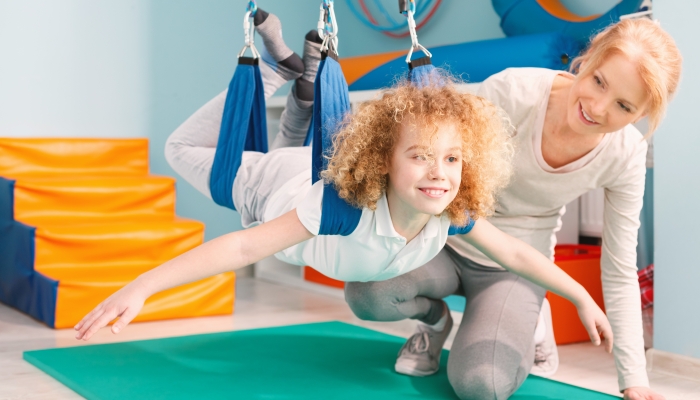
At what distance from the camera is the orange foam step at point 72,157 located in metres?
3.04

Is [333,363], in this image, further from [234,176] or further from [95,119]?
[95,119]

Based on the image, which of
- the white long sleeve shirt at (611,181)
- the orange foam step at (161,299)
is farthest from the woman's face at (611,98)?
the orange foam step at (161,299)

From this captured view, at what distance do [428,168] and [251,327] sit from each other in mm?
1457

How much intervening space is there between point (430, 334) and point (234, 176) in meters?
0.73

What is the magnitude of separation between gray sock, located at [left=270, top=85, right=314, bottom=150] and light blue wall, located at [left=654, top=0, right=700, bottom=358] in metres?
1.05

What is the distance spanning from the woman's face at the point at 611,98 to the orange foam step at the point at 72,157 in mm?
2233

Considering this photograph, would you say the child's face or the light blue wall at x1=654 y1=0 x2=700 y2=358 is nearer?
the child's face

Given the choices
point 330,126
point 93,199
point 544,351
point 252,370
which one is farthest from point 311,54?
point 93,199

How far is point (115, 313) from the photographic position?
1242mm

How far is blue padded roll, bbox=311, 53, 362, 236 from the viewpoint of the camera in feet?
4.75

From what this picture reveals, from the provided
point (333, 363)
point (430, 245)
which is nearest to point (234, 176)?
point (430, 245)

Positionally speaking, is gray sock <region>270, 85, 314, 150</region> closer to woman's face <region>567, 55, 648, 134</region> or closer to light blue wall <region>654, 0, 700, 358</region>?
woman's face <region>567, 55, 648, 134</region>

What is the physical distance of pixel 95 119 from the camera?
3.39 m

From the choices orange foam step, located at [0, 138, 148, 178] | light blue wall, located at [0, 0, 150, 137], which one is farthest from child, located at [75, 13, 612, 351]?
light blue wall, located at [0, 0, 150, 137]
